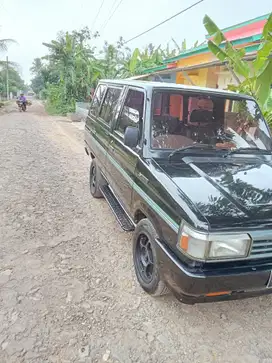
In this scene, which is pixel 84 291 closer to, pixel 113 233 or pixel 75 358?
→ pixel 75 358

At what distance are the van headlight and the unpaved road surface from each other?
85 centimetres

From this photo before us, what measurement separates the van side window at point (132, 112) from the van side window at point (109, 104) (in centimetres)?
46

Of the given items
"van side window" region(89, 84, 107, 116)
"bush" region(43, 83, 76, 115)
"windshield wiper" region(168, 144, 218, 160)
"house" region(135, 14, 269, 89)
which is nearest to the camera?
"windshield wiper" region(168, 144, 218, 160)

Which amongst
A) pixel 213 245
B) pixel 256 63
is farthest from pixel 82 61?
pixel 213 245

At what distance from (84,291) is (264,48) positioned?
4.60 m

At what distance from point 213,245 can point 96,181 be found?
134 inches

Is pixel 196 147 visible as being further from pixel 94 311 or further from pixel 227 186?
pixel 94 311

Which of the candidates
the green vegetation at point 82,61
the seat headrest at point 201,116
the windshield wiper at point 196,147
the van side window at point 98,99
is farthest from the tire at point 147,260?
the green vegetation at point 82,61

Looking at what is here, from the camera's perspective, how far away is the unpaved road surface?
2426 mm

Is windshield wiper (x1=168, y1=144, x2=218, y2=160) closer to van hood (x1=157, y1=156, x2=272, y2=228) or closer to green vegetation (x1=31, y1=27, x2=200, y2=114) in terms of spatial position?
van hood (x1=157, y1=156, x2=272, y2=228)

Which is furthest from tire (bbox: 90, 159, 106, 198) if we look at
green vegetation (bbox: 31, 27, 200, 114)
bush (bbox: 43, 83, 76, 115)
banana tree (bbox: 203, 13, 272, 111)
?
bush (bbox: 43, 83, 76, 115)

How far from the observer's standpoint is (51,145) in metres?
10.5

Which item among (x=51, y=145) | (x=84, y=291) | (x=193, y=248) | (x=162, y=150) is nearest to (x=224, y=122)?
(x=162, y=150)

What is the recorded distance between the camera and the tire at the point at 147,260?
2779 millimetres
